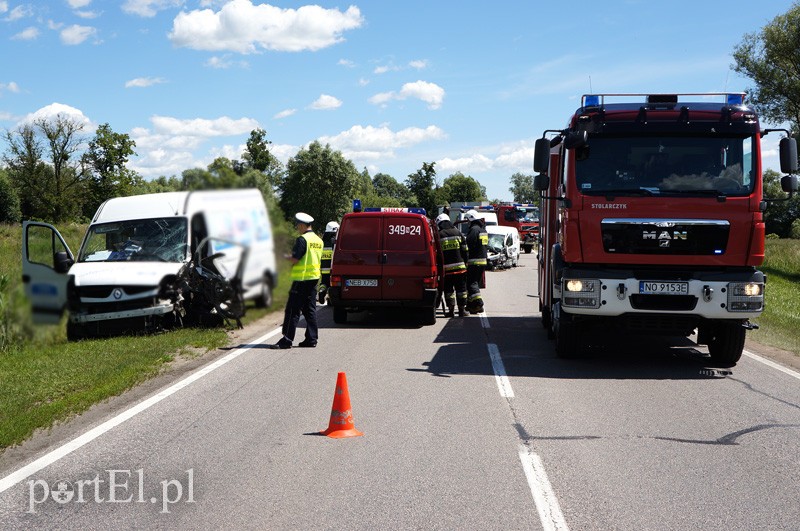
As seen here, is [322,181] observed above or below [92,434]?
above

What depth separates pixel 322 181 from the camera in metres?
1.77

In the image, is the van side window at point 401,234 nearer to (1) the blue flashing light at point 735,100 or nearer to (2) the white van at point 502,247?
(1) the blue flashing light at point 735,100

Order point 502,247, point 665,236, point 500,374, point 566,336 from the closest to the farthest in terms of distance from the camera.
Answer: point 665,236 < point 500,374 < point 566,336 < point 502,247

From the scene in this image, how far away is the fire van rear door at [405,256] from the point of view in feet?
9.27

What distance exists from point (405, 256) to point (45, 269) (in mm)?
1928

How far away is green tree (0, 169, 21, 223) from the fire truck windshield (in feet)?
24.0

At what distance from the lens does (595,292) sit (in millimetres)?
9742

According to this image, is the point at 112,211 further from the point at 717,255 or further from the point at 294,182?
the point at 717,255

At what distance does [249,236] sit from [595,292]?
357 inches

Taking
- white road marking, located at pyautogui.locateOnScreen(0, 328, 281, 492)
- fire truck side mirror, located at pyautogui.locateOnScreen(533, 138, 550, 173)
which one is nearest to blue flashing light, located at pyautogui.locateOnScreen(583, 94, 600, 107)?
fire truck side mirror, located at pyautogui.locateOnScreen(533, 138, 550, 173)

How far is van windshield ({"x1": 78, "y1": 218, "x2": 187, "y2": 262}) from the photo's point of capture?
1250 mm

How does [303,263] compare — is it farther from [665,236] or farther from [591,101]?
[591,101]

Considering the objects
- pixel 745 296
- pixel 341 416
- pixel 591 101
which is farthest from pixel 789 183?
pixel 341 416

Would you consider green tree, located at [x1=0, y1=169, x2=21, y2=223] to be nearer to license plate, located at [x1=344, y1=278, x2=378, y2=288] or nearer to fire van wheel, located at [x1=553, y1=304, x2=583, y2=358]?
license plate, located at [x1=344, y1=278, x2=378, y2=288]
